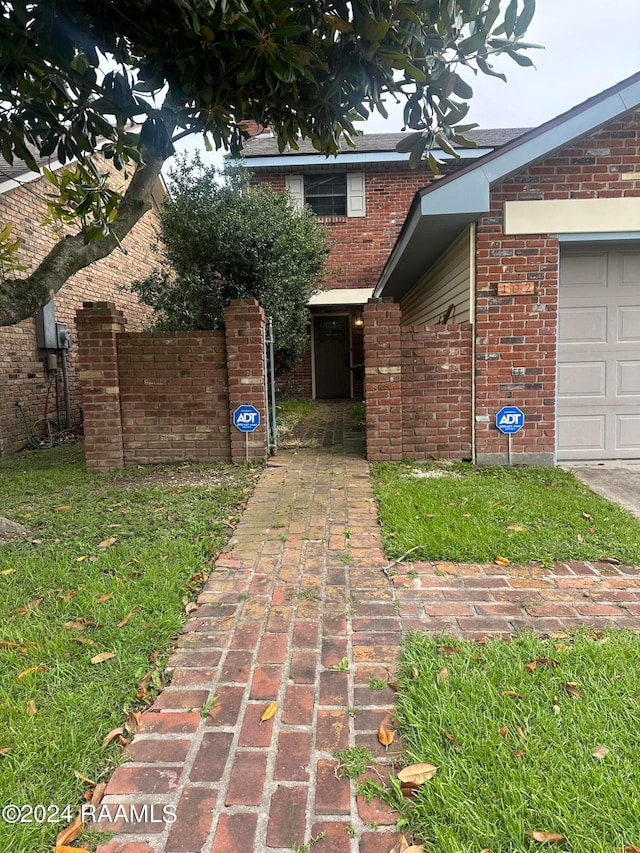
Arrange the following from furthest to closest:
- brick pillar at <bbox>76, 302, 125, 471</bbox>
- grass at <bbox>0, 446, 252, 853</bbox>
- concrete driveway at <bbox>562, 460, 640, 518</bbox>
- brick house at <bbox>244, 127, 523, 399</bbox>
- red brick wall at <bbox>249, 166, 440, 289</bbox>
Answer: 1. red brick wall at <bbox>249, 166, 440, 289</bbox>
2. brick house at <bbox>244, 127, 523, 399</bbox>
3. brick pillar at <bbox>76, 302, 125, 471</bbox>
4. concrete driveway at <bbox>562, 460, 640, 518</bbox>
5. grass at <bbox>0, 446, 252, 853</bbox>

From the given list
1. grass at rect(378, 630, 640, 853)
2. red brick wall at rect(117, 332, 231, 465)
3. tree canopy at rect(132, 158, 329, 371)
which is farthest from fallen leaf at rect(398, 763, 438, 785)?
tree canopy at rect(132, 158, 329, 371)

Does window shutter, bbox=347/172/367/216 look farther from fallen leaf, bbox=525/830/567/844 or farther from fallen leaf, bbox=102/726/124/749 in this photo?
fallen leaf, bbox=525/830/567/844

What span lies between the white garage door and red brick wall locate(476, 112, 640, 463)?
0.30 m

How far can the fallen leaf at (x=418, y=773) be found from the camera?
1.58 meters

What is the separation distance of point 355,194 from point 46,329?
8131 mm

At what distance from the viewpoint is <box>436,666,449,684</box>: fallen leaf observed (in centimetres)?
203

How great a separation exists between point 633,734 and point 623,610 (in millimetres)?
1032

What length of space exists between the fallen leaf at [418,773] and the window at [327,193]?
13082 millimetres

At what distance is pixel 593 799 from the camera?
148 centimetres

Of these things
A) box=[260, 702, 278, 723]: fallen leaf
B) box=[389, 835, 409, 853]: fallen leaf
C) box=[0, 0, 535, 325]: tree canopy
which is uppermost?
box=[0, 0, 535, 325]: tree canopy

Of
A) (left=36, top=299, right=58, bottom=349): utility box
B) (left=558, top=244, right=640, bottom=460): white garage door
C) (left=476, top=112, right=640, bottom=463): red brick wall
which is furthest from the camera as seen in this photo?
(left=36, top=299, right=58, bottom=349): utility box

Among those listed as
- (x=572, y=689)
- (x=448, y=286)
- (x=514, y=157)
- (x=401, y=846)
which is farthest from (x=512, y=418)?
(x=401, y=846)

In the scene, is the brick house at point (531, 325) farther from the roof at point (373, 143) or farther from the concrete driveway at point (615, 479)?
the roof at point (373, 143)

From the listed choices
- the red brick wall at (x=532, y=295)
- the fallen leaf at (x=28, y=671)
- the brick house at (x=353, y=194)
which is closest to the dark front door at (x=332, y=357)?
the brick house at (x=353, y=194)
